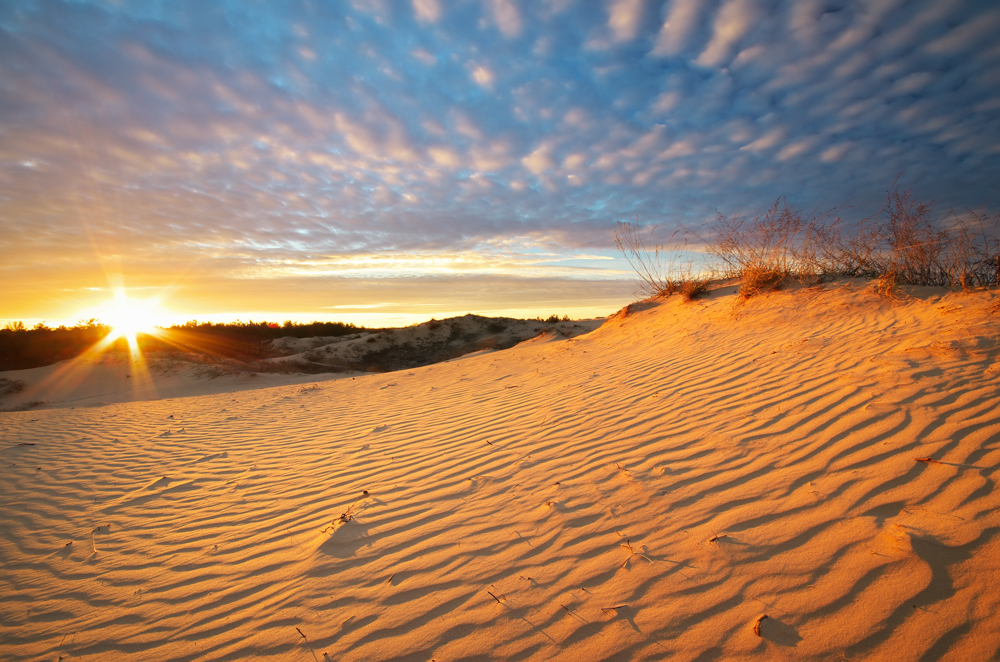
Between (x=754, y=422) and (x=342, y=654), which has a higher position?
(x=754, y=422)

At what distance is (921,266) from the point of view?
242 inches

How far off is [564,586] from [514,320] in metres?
21.1

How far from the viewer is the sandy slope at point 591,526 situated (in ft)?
6.09

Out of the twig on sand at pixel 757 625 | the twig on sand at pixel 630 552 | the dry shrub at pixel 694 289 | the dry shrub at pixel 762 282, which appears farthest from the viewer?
the dry shrub at pixel 694 289

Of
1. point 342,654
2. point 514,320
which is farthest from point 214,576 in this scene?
point 514,320

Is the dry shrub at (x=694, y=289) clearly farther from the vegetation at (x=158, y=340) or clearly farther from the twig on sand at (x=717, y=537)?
the vegetation at (x=158, y=340)

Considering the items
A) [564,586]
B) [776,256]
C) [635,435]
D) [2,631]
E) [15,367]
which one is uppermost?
[776,256]

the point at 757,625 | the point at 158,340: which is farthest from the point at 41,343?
the point at 757,625

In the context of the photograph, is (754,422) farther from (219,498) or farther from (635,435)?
(219,498)

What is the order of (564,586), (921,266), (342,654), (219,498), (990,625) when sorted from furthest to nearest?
(921,266) → (219,498) → (564,586) → (342,654) → (990,625)

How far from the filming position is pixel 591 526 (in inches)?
101

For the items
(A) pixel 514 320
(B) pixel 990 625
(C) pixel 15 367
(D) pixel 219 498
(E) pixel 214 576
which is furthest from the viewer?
(A) pixel 514 320

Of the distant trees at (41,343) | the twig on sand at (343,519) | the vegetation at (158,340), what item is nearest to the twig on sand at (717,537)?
the twig on sand at (343,519)

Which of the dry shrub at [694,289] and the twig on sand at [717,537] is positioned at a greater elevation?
the dry shrub at [694,289]
